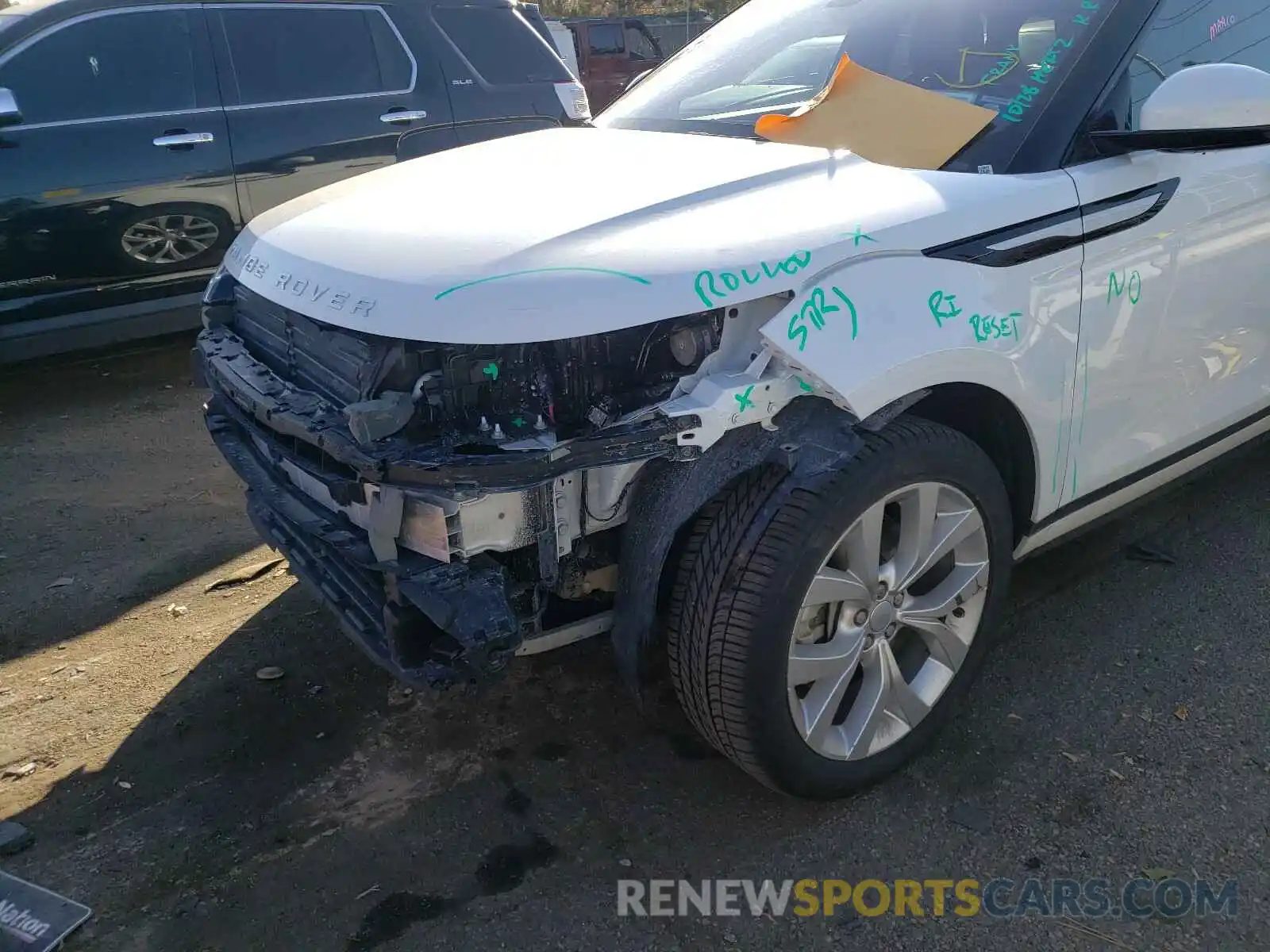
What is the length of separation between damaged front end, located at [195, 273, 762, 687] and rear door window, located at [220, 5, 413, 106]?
12.7 ft

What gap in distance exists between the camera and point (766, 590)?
2082 mm

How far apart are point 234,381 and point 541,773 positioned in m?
1.27

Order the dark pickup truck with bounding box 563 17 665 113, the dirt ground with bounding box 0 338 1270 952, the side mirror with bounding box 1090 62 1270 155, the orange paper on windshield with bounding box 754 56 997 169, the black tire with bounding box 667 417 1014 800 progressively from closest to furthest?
1. the black tire with bounding box 667 417 1014 800
2. the dirt ground with bounding box 0 338 1270 952
3. the side mirror with bounding box 1090 62 1270 155
4. the orange paper on windshield with bounding box 754 56 997 169
5. the dark pickup truck with bounding box 563 17 665 113

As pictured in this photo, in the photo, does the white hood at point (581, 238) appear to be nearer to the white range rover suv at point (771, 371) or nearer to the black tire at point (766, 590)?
the white range rover suv at point (771, 371)

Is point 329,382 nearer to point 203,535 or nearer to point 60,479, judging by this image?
point 203,535

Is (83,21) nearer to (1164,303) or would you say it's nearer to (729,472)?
(729,472)

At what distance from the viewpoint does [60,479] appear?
441 centimetres

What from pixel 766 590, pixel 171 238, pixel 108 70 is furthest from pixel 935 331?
pixel 108 70

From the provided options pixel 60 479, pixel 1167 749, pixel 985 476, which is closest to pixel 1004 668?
pixel 1167 749

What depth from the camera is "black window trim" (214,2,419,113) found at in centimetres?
543

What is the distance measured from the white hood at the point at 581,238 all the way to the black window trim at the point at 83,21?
9.87 ft

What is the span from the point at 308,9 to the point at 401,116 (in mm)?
752

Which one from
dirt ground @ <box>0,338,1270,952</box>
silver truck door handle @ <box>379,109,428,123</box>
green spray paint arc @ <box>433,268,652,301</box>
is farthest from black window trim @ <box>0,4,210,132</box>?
green spray paint arc @ <box>433,268,652,301</box>

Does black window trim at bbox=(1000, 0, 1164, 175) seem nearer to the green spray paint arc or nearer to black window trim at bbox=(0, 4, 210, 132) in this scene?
the green spray paint arc
